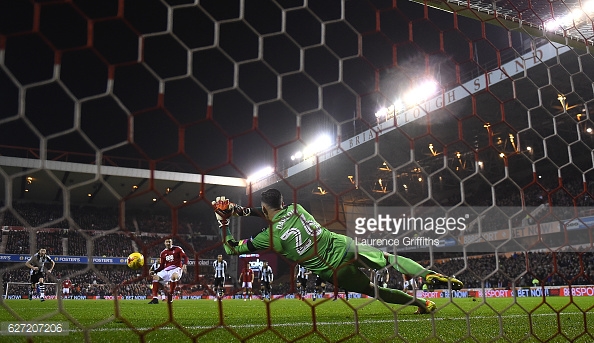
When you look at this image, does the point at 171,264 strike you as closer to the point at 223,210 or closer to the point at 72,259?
the point at 223,210

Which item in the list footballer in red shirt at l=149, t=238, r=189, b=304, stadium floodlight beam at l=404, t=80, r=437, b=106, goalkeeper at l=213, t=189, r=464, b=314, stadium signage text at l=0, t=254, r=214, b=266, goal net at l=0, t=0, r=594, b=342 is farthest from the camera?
stadium signage text at l=0, t=254, r=214, b=266

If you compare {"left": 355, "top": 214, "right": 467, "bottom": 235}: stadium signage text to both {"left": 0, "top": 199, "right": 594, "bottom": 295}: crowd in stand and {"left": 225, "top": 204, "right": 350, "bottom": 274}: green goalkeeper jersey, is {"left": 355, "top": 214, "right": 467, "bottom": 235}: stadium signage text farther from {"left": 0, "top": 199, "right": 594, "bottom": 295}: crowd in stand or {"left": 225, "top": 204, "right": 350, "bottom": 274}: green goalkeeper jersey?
{"left": 225, "top": 204, "right": 350, "bottom": 274}: green goalkeeper jersey

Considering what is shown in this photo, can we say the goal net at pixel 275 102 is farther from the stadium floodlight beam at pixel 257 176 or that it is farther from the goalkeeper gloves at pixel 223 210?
the goalkeeper gloves at pixel 223 210

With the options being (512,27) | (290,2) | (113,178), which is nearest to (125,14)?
(290,2)

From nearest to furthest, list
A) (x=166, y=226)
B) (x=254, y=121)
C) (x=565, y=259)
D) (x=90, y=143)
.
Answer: (x=90, y=143) → (x=254, y=121) → (x=565, y=259) → (x=166, y=226)

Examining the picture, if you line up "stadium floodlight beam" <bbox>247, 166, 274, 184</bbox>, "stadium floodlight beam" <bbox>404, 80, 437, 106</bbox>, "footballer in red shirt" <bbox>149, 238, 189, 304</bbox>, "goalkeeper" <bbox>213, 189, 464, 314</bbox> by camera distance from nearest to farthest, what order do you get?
"stadium floodlight beam" <bbox>247, 166, 274, 184</bbox>, "stadium floodlight beam" <bbox>404, 80, 437, 106</bbox>, "goalkeeper" <bbox>213, 189, 464, 314</bbox>, "footballer in red shirt" <bbox>149, 238, 189, 304</bbox>

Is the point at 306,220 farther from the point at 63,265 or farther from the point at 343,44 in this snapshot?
the point at 63,265

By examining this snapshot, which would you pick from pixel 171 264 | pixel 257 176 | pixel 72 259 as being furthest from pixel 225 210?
pixel 72 259

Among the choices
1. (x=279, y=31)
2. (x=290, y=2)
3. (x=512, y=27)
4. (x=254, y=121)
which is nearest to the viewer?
(x=254, y=121)

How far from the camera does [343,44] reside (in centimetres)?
299

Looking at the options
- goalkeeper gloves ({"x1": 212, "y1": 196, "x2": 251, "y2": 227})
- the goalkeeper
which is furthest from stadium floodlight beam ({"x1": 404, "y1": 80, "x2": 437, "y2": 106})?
goalkeeper gloves ({"x1": 212, "y1": 196, "x2": 251, "y2": 227})

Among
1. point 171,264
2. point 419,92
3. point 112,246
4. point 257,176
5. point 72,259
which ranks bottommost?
point 171,264

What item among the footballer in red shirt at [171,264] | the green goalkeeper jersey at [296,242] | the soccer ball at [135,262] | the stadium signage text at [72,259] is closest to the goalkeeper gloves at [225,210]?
the green goalkeeper jersey at [296,242]

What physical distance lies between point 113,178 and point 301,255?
1731 centimetres
